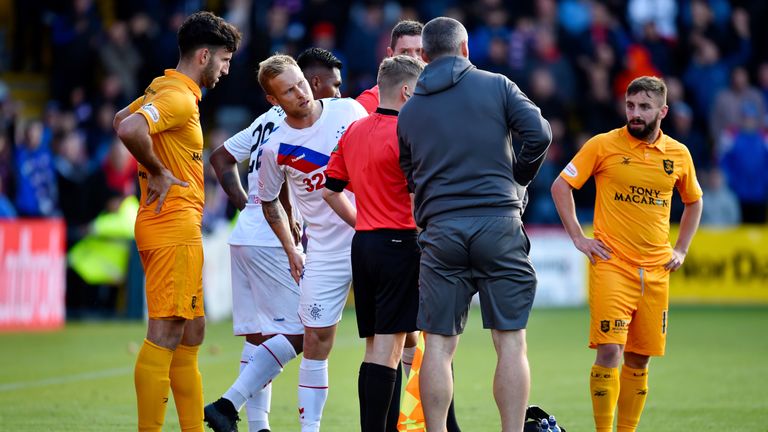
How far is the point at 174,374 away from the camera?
7805 mm

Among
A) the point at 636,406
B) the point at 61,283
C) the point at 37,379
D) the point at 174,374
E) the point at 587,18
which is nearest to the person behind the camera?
the point at 174,374

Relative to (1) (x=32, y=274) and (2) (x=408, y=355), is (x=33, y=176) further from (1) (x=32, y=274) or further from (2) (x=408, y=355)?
(2) (x=408, y=355)

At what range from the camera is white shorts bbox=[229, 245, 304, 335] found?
343 inches

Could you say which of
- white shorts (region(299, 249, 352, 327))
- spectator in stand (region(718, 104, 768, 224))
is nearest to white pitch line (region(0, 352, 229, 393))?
white shorts (region(299, 249, 352, 327))

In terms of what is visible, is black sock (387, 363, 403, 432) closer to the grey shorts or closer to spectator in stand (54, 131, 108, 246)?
the grey shorts

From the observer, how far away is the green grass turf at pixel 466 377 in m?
9.55

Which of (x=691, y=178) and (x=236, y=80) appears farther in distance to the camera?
(x=236, y=80)

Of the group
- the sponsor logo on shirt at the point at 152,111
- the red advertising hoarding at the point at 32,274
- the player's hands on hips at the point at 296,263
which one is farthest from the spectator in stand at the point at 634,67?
the sponsor logo on shirt at the point at 152,111

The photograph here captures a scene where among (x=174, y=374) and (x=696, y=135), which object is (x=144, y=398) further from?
(x=696, y=135)

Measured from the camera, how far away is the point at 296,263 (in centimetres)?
818

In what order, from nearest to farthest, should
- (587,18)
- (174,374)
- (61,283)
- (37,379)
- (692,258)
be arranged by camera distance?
(174,374)
(37,379)
(61,283)
(692,258)
(587,18)

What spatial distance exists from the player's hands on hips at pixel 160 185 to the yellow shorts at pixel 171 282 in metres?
0.27

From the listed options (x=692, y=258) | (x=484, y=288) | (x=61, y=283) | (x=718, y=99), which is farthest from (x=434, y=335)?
(x=718, y=99)

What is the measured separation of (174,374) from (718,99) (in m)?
16.0
